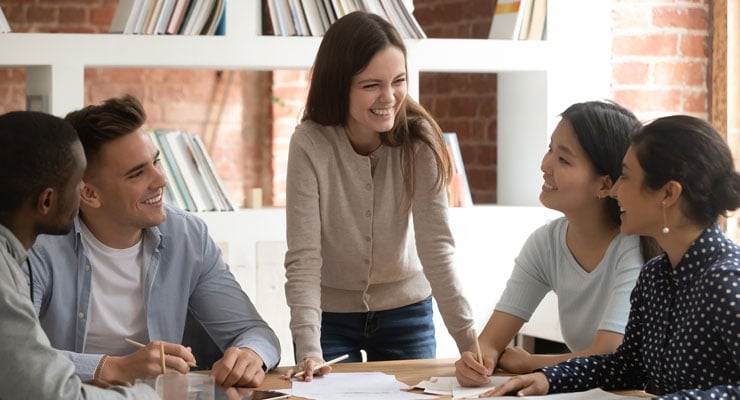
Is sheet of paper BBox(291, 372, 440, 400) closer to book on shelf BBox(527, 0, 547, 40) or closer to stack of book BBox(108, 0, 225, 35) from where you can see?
stack of book BBox(108, 0, 225, 35)

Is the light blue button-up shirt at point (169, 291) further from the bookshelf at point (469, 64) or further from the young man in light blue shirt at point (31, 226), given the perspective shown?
the bookshelf at point (469, 64)

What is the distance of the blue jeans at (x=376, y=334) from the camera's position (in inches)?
94.4

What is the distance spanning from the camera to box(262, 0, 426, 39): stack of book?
3141 mm

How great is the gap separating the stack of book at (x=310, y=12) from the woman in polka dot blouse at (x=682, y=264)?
148 centimetres

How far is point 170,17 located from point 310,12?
1.36 ft

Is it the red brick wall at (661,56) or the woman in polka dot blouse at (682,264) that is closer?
the woman in polka dot blouse at (682,264)

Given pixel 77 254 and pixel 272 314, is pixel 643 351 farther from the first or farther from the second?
pixel 272 314

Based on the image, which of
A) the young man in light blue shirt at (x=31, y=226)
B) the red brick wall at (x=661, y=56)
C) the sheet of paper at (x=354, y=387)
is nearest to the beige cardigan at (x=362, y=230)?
the sheet of paper at (x=354, y=387)

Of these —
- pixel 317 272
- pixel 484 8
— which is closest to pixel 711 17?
pixel 484 8

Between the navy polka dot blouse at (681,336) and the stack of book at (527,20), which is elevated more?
the stack of book at (527,20)

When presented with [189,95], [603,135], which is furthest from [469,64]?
[189,95]

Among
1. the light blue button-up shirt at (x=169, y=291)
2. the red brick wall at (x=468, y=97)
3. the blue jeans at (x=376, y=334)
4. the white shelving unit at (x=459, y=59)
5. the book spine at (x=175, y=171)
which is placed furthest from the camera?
the red brick wall at (x=468, y=97)

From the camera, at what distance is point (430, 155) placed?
2299 millimetres

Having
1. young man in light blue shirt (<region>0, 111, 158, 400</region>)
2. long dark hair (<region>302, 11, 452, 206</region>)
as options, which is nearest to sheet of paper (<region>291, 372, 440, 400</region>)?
young man in light blue shirt (<region>0, 111, 158, 400</region>)
